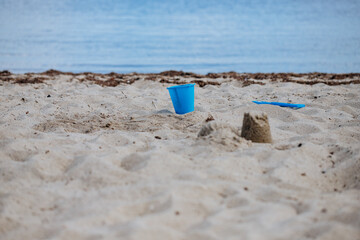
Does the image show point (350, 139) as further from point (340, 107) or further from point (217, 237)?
point (217, 237)

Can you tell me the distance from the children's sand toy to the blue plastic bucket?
1310 millimetres

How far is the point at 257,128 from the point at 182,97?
144cm

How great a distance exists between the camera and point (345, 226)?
193cm

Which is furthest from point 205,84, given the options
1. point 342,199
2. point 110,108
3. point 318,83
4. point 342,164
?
point 342,199

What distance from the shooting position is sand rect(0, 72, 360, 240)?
77.0 inches

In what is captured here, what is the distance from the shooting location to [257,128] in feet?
10.6

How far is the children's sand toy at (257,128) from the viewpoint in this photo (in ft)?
10.6

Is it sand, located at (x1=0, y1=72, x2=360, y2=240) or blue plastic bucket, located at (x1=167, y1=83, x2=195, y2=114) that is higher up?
blue plastic bucket, located at (x1=167, y1=83, x2=195, y2=114)

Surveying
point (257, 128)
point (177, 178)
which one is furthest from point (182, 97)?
point (177, 178)

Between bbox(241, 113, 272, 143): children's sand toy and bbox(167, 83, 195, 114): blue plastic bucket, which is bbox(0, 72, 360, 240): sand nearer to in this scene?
bbox(241, 113, 272, 143): children's sand toy

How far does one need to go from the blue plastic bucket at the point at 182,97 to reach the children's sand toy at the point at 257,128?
131 cm

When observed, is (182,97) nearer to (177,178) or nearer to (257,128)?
(257,128)

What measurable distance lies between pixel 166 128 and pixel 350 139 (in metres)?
1.92

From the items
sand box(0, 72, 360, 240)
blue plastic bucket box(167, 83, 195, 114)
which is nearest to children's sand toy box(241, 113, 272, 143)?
sand box(0, 72, 360, 240)
